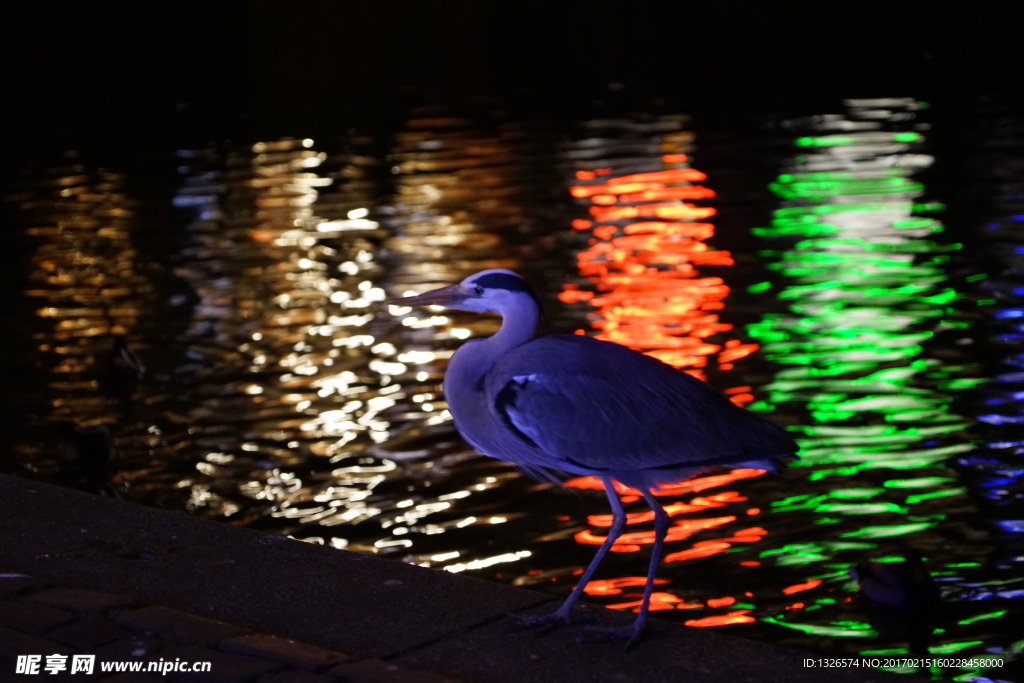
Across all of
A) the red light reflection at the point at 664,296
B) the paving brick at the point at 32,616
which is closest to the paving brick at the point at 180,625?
the paving brick at the point at 32,616

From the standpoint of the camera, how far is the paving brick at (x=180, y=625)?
5.02m

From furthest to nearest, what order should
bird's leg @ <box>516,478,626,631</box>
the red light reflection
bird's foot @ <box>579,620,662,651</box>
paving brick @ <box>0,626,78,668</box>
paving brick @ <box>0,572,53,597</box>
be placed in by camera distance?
the red light reflection < paving brick @ <box>0,572,53,597</box> < bird's leg @ <box>516,478,626,631</box> < bird's foot @ <box>579,620,662,651</box> < paving brick @ <box>0,626,78,668</box>

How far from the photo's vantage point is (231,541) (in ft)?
19.6

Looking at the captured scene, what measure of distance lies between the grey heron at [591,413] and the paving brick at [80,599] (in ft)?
4.63

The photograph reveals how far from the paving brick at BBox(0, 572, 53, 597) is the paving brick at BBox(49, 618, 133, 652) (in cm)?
42

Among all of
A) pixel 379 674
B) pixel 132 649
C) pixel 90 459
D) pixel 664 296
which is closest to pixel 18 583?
pixel 132 649

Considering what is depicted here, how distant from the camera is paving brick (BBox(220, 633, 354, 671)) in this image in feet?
15.7

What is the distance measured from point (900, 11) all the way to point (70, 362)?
32.8 meters

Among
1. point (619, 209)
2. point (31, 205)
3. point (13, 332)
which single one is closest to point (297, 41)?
point (31, 205)

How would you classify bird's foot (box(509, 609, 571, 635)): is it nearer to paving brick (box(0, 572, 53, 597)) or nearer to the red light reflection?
the red light reflection

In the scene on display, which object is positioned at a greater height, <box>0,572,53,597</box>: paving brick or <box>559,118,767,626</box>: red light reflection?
<box>0,572,53,597</box>: paving brick

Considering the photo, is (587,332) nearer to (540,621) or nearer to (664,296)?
(664,296)

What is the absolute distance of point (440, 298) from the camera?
538cm

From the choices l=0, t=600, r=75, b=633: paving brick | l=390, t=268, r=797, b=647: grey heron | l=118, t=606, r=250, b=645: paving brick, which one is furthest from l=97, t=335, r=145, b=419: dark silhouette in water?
l=390, t=268, r=797, b=647: grey heron
